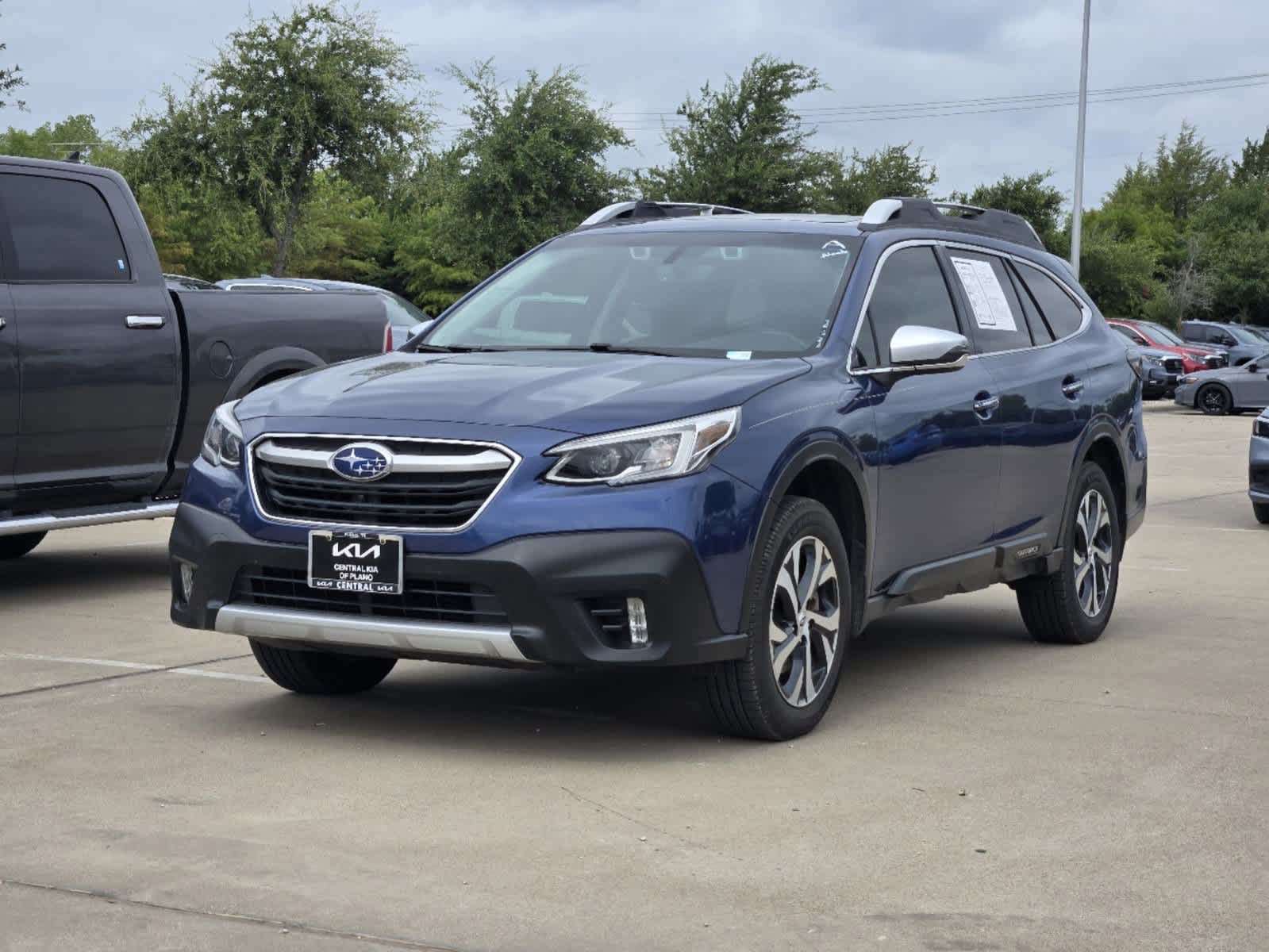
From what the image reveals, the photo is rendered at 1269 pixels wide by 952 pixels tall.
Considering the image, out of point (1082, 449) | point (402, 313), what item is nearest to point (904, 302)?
point (1082, 449)

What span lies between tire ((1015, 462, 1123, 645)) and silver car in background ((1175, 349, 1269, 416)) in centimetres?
2618

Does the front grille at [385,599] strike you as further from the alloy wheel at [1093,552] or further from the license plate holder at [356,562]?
the alloy wheel at [1093,552]

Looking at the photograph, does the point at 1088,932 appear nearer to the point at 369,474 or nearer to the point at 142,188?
the point at 369,474

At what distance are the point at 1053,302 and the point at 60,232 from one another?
4.63m

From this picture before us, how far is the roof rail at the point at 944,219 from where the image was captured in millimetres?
7320

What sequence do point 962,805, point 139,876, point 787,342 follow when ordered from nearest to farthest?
point 139,876 < point 962,805 < point 787,342

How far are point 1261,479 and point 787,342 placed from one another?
8774 millimetres

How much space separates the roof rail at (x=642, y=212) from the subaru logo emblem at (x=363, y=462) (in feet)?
7.55

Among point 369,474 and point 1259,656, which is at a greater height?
point 369,474

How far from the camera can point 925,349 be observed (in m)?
6.54

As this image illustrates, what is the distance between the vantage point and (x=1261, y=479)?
46.8 ft

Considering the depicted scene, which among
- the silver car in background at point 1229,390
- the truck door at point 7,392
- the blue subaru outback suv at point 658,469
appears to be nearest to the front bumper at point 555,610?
the blue subaru outback suv at point 658,469

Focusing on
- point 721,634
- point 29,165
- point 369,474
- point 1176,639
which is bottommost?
point 1176,639

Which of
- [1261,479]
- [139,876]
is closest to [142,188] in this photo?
[1261,479]
